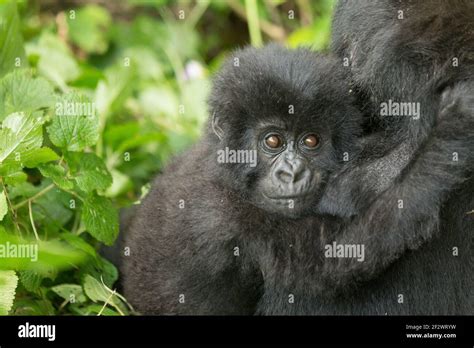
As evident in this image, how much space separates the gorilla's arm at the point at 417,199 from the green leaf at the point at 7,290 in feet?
4.17

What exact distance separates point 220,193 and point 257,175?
174 mm

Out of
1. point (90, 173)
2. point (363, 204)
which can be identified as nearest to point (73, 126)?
point (90, 173)

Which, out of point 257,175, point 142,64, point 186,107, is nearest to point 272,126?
point 257,175

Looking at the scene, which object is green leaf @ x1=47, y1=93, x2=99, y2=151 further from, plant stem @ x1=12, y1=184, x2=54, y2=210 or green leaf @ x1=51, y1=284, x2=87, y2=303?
green leaf @ x1=51, y1=284, x2=87, y2=303

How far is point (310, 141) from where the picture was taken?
12.0ft

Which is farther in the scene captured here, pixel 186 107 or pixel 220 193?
pixel 186 107

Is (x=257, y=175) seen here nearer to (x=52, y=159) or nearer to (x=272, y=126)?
(x=272, y=126)

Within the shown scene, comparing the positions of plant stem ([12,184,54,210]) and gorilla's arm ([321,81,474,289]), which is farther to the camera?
plant stem ([12,184,54,210])

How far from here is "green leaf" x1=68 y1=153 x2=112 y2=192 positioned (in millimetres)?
4008

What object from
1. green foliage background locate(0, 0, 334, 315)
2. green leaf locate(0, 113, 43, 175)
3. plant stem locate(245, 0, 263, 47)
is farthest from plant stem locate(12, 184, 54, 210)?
plant stem locate(245, 0, 263, 47)

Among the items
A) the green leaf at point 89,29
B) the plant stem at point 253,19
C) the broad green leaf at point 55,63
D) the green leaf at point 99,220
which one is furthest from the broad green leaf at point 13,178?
the plant stem at point 253,19

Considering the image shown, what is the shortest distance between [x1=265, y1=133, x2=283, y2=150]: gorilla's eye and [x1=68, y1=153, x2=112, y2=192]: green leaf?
32.9 inches

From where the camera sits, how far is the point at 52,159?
3898 mm
